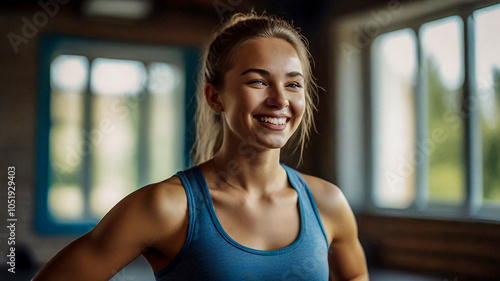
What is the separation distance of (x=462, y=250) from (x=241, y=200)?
8.81 ft

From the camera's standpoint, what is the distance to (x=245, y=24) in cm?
85

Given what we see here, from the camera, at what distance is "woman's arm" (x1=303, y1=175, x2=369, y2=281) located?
2.83 feet

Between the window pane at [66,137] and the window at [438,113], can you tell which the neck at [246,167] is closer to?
the window at [438,113]

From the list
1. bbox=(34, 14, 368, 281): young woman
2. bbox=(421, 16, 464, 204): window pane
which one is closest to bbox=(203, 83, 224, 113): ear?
bbox=(34, 14, 368, 281): young woman

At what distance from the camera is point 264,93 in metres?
0.77

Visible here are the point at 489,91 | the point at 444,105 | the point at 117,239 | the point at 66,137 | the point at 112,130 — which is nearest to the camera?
the point at 117,239

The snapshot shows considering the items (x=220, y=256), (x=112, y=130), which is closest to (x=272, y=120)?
(x=220, y=256)

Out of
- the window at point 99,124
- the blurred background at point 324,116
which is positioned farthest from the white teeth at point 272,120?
the window at point 99,124

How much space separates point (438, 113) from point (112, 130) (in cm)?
227

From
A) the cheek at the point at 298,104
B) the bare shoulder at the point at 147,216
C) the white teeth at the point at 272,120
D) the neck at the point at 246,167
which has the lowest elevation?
the bare shoulder at the point at 147,216

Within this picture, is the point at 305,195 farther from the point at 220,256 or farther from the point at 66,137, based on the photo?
the point at 66,137

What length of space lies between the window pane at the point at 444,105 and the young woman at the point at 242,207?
8.30 ft

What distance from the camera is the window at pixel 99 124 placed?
3625 millimetres

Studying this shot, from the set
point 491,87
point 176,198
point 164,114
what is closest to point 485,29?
point 491,87
